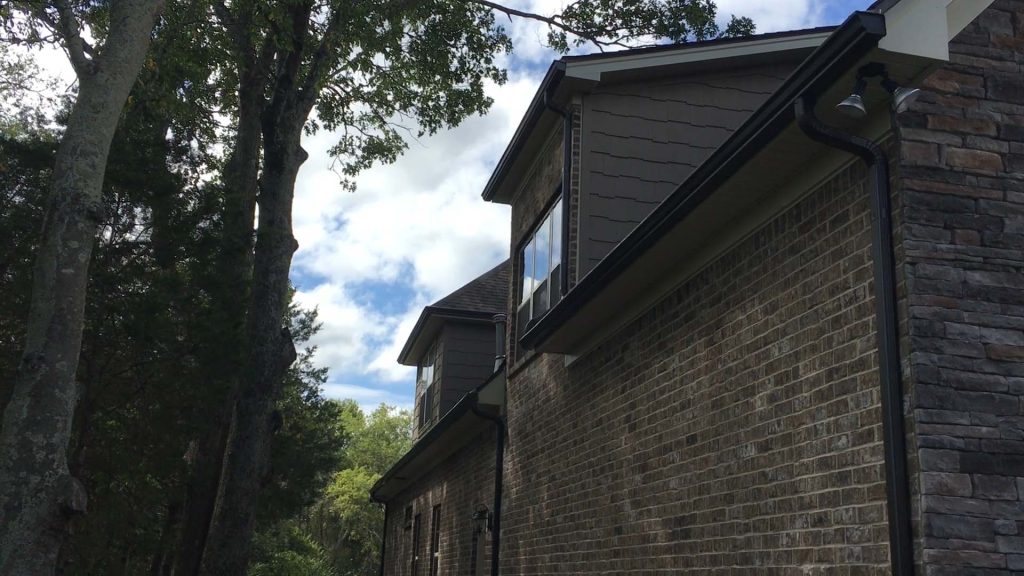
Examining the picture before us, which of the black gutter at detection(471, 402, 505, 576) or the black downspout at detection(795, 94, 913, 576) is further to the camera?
the black gutter at detection(471, 402, 505, 576)

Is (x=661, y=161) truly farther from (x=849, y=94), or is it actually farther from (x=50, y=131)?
(x=50, y=131)

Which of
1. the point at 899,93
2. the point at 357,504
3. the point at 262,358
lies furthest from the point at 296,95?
the point at 357,504

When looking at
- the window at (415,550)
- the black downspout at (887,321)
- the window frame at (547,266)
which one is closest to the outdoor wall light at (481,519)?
the window frame at (547,266)

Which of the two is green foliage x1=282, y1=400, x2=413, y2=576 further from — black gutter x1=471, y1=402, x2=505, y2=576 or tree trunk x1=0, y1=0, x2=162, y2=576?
tree trunk x1=0, y1=0, x2=162, y2=576

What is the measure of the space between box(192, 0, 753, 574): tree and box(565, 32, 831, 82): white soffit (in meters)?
4.54

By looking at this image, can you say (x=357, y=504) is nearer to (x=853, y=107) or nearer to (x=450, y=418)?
(x=450, y=418)

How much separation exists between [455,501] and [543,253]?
5.77 metres

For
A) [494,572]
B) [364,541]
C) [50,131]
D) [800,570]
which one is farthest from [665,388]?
[364,541]

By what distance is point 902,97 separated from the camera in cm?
454

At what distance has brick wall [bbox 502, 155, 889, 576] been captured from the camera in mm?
4750

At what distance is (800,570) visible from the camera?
504 centimetres

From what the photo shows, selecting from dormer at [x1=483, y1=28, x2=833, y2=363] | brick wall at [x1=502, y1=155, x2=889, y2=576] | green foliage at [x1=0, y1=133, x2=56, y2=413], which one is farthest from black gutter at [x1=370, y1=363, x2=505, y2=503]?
green foliage at [x1=0, y1=133, x2=56, y2=413]

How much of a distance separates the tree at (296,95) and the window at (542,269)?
339cm

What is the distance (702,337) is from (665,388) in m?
0.73
